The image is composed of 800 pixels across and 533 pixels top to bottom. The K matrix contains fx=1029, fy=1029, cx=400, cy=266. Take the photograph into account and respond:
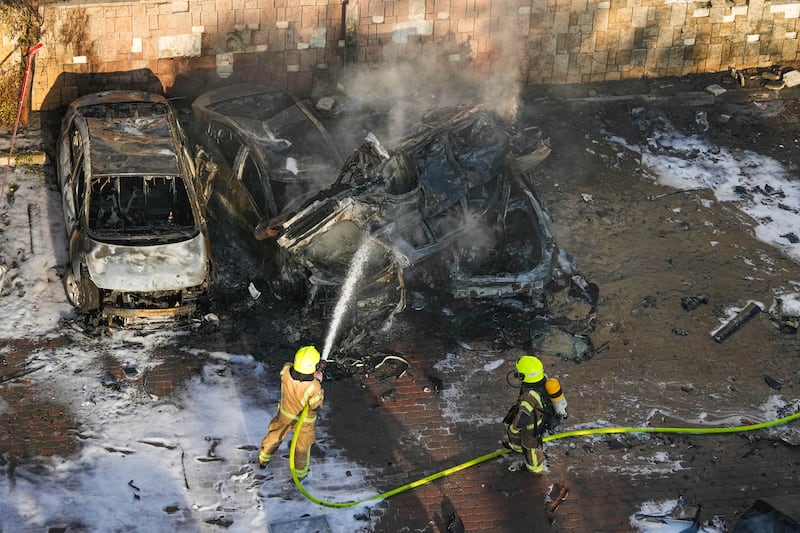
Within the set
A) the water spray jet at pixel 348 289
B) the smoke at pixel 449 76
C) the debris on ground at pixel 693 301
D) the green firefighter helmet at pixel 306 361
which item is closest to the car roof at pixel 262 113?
the water spray jet at pixel 348 289

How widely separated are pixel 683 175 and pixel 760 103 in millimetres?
2829

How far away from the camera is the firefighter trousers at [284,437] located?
34.7 feet

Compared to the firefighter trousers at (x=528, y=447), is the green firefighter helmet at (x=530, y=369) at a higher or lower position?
higher

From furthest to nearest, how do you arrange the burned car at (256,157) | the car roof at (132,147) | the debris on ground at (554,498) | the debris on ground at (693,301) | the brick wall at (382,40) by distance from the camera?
the brick wall at (382,40) → the debris on ground at (693,301) → the burned car at (256,157) → the car roof at (132,147) → the debris on ground at (554,498)

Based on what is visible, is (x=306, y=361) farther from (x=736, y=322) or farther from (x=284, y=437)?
(x=736, y=322)

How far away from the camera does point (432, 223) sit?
12930mm

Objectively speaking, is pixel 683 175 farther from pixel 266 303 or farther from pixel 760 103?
pixel 266 303

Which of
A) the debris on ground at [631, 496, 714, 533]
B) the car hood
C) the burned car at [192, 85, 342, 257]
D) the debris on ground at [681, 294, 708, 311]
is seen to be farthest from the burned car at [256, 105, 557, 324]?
the debris on ground at [631, 496, 714, 533]

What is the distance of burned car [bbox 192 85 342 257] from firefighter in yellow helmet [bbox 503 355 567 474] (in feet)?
13.3

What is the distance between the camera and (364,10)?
16.6m

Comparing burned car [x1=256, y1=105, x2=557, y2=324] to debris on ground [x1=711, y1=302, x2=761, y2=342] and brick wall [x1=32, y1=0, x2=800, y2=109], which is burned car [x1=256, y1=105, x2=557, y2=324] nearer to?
debris on ground [x1=711, y1=302, x2=761, y2=342]

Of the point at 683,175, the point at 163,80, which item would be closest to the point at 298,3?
the point at 163,80

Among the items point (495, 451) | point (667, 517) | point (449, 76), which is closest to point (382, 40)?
point (449, 76)

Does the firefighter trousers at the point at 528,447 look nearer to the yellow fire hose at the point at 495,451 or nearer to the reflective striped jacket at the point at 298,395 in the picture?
the yellow fire hose at the point at 495,451
